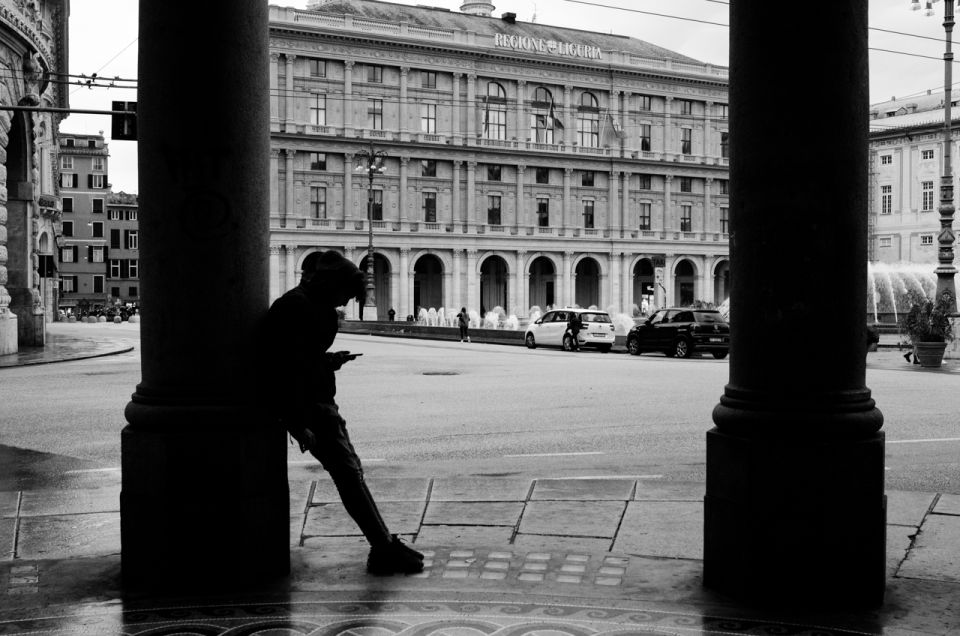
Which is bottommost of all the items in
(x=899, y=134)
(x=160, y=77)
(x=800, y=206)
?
(x=800, y=206)

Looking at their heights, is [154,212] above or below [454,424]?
above

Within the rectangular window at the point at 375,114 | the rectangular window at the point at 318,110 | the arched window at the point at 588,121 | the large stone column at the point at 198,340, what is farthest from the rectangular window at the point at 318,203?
the large stone column at the point at 198,340

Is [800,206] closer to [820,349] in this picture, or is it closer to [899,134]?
[820,349]

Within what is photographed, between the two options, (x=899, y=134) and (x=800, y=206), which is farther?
(x=899, y=134)

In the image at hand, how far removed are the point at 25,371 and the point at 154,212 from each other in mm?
17303

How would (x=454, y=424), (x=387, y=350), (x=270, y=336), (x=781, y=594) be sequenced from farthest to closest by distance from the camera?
(x=387, y=350), (x=454, y=424), (x=270, y=336), (x=781, y=594)

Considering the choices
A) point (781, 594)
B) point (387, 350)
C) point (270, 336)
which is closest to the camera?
point (781, 594)

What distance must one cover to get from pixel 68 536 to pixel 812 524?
13.8 feet

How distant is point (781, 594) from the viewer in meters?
4.61

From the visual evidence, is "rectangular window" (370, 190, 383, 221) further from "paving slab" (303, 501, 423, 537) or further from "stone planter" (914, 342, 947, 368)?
"paving slab" (303, 501, 423, 537)

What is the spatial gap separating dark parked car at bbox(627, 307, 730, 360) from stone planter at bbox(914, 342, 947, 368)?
7.11 metres

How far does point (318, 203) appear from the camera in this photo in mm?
79188

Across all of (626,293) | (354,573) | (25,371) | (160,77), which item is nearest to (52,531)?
(354,573)

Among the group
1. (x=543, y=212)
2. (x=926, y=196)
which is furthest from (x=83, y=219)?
(x=926, y=196)
